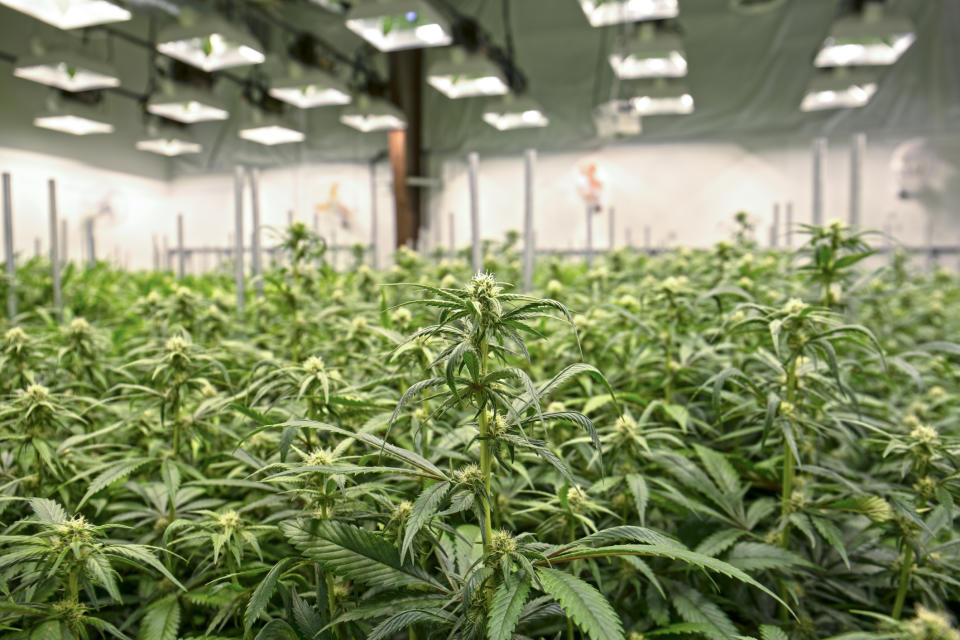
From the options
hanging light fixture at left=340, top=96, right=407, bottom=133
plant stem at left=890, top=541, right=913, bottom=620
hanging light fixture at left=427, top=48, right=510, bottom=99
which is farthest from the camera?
hanging light fixture at left=340, top=96, right=407, bottom=133

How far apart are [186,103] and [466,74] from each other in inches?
105

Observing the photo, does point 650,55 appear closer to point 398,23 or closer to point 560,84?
point 398,23

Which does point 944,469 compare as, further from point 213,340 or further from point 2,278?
point 2,278

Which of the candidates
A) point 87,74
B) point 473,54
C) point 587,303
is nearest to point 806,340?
point 587,303

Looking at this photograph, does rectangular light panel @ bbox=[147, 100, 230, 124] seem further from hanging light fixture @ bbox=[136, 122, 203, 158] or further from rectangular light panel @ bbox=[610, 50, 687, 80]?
rectangular light panel @ bbox=[610, 50, 687, 80]

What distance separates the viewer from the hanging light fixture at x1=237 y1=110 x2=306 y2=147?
6594 mm

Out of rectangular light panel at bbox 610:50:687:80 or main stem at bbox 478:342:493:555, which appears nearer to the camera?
main stem at bbox 478:342:493:555

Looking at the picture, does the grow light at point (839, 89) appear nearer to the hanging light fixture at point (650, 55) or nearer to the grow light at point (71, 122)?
the hanging light fixture at point (650, 55)

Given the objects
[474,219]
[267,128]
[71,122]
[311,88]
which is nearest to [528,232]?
[474,219]

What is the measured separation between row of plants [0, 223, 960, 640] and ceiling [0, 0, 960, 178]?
6080mm

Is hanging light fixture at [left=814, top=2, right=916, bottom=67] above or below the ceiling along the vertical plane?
below

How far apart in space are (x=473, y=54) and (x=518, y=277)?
157 inches

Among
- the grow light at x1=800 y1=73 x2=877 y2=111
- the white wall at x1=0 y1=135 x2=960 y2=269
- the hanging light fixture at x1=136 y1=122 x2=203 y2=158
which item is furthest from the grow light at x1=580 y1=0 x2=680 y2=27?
the hanging light fixture at x1=136 y1=122 x2=203 y2=158

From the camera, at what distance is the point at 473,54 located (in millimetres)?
5438
